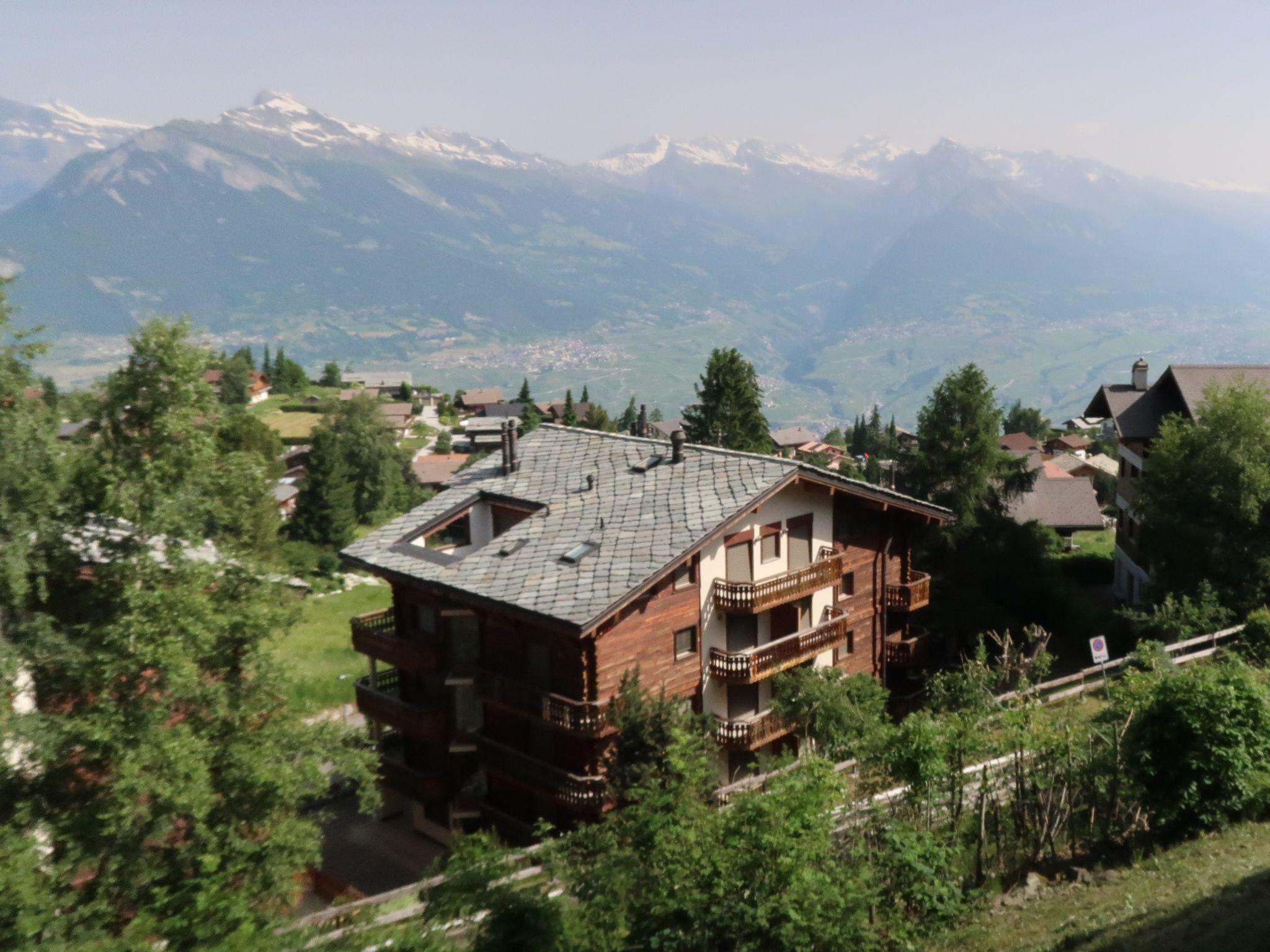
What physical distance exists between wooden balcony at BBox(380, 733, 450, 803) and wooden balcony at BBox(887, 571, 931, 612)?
601 inches

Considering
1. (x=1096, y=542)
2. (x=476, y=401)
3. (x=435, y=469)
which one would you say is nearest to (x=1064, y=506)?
(x=1096, y=542)

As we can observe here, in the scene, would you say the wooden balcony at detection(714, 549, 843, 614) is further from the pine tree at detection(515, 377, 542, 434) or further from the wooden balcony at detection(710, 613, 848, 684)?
the pine tree at detection(515, 377, 542, 434)

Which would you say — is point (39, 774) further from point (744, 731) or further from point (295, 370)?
point (295, 370)

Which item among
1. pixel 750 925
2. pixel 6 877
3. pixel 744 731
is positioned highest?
pixel 6 877

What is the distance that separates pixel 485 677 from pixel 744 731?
22.6 ft

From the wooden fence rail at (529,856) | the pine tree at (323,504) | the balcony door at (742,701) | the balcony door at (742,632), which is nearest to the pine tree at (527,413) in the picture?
the pine tree at (323,504)

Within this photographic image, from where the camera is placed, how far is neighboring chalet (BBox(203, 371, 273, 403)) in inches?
5344

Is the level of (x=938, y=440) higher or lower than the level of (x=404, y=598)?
higher

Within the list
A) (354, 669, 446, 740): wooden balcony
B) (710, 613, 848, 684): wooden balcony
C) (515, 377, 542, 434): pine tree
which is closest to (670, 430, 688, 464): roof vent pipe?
(710, 613, 848, 684): wooden balcony

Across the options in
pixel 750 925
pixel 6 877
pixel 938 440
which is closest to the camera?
pixel 6 877

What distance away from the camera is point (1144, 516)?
3425 cm

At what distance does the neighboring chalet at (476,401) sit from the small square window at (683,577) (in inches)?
5114

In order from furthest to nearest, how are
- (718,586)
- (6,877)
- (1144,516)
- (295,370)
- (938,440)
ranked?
(295,370)
(938,440)
(1144,516)
(718,586)
(6,877)

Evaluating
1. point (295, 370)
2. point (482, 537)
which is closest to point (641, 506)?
point (482, 537)
